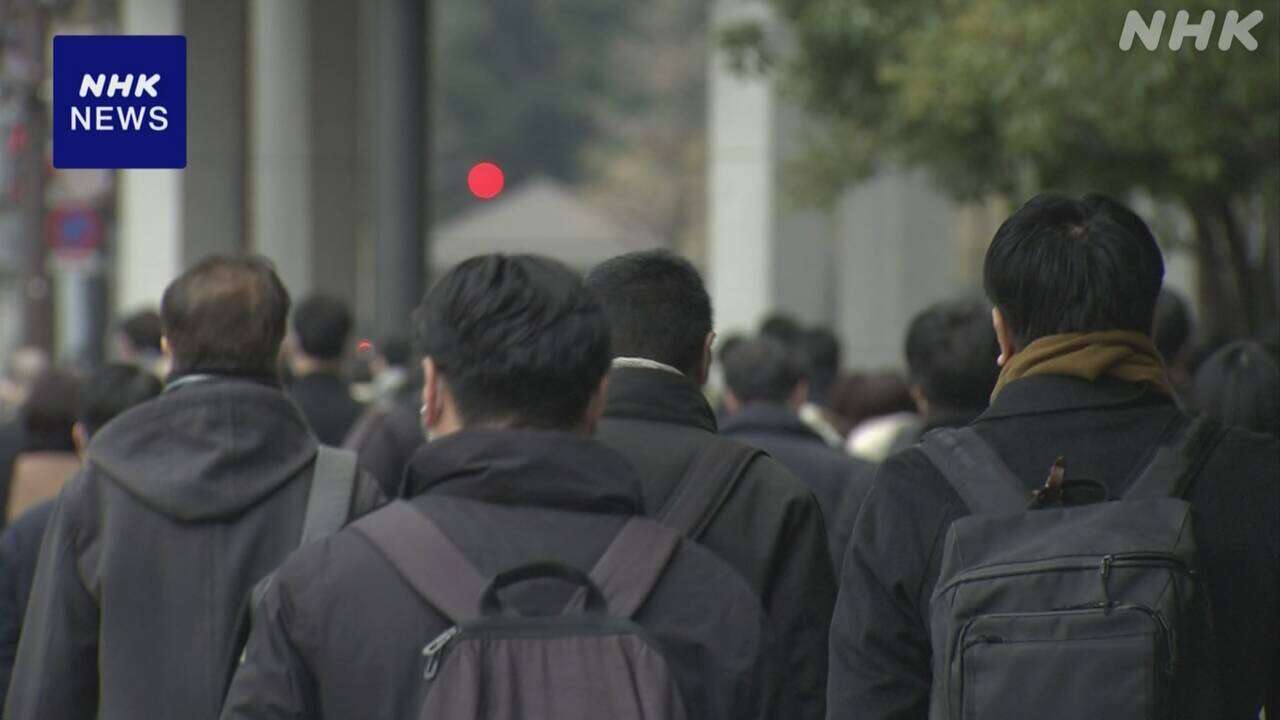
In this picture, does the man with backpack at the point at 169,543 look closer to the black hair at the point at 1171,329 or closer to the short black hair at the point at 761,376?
the short black hair at the point at 761,376

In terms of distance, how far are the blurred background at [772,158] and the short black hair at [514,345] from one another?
8.27 feet

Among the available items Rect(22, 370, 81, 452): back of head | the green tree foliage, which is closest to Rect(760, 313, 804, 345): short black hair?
the green tree foliage

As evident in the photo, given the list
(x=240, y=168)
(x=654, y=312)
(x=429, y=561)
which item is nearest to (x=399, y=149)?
(x=240, y=168)

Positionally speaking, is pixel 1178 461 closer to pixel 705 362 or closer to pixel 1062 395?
pixel 1062 395

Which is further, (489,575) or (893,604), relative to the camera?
(893,604)

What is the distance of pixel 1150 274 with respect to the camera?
3.89 metres

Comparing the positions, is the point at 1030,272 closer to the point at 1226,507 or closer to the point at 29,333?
the point at 1226,507

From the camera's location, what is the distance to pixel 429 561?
306cm

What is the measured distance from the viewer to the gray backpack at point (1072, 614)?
351cm

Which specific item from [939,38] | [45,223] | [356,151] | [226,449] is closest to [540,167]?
[356,151]

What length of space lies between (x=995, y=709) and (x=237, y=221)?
20620 mm

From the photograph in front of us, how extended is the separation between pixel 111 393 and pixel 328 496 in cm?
151

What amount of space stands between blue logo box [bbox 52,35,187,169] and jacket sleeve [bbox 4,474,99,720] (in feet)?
2.39

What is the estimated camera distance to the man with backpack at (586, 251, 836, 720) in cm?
430
